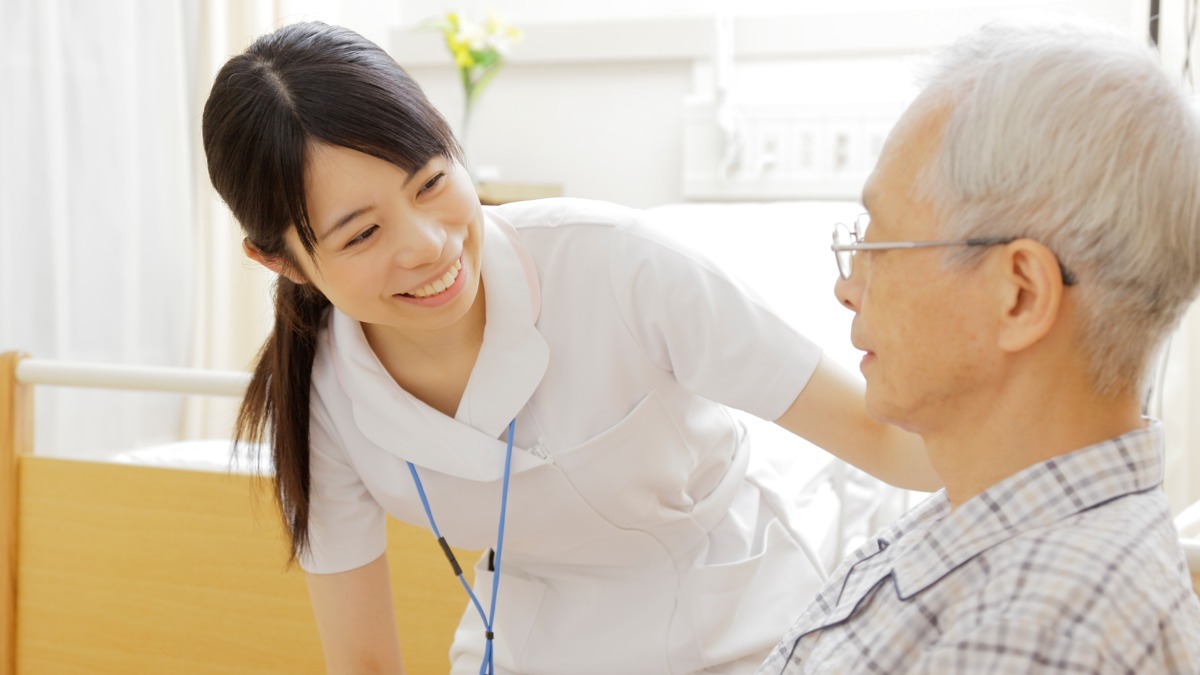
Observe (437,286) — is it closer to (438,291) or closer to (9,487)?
(438,291)

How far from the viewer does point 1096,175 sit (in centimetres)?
77

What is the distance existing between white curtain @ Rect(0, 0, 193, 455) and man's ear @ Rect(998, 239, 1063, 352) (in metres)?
2.73

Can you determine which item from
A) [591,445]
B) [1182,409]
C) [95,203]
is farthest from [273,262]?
[1182,409]

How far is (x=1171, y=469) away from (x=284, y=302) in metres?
2.26

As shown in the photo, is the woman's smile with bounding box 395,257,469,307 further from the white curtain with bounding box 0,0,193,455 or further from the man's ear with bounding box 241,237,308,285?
the white curtain with bounding box 0,0,193,455

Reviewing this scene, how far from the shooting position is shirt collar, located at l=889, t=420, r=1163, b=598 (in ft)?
2.62

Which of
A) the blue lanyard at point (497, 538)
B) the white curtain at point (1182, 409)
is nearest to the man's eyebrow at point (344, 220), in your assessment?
the blue lanyard at point (497, 538)

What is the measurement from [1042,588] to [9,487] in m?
1.78

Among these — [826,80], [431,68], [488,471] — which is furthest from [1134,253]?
[431,68]

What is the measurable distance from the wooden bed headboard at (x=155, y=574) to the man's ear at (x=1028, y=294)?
44.3 inches

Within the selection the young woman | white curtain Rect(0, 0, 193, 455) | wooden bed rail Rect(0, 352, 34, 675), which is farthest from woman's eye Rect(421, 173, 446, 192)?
white curtain Rect(0, 0, 193, 455)

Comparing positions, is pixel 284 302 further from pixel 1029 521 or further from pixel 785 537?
pixel 1029 521

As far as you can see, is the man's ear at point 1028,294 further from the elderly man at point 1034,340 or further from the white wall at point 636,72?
the white wall at point 636,72

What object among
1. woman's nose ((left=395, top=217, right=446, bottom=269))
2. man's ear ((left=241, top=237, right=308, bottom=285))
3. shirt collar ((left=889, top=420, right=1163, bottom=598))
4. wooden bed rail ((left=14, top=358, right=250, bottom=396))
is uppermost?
woman's nose ((left=395, top=217, right=446, bottom=269))
